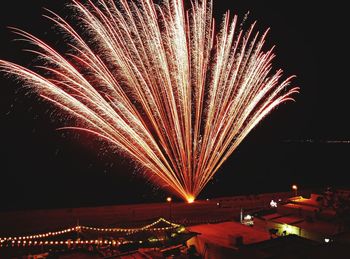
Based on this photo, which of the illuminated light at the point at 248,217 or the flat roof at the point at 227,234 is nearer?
the flat roof at the point at 227,234

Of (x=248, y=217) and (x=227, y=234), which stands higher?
(x=248, y=217)

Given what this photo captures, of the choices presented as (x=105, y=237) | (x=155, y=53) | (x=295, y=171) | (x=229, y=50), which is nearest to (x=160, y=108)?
(x=155, y=53)

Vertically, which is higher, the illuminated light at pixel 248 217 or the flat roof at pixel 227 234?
the illuminated light at pixel 248 217

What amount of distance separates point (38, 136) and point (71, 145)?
433 cm

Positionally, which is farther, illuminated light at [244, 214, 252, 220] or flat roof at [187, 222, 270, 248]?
illuminated light at [244, 214, 252, 220]

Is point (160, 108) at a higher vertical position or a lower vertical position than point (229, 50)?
lower

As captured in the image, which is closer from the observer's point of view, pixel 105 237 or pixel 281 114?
pixel 105 237

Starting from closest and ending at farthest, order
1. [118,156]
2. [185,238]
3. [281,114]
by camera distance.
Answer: [185,238]
[118,156]
[281,114]

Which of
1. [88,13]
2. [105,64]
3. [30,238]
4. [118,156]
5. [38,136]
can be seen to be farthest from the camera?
[118,156]

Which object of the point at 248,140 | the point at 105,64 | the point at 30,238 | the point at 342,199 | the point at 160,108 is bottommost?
the point at 30,238

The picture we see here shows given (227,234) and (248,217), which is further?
(248,217)

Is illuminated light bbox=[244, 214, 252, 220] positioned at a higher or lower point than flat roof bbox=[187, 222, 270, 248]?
higher

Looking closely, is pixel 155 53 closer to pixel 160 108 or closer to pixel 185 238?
pixel 160 108

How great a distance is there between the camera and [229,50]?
1304cm
